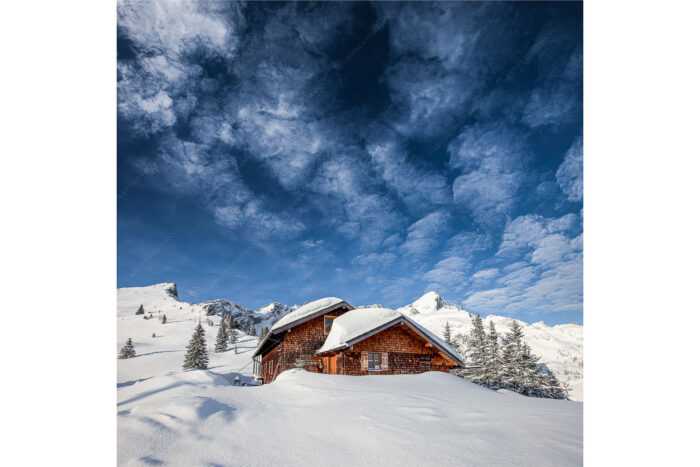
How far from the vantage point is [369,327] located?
13586 millimetres

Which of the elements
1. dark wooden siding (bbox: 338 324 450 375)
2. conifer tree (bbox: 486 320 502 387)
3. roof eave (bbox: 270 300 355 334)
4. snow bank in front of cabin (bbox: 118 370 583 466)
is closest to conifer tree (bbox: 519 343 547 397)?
conifer tree (bbox: 486 320 502 387)

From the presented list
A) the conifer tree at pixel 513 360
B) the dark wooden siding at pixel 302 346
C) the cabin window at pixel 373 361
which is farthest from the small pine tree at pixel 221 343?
the cabin window at pixel 373 361

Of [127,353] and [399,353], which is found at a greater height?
[399,353]

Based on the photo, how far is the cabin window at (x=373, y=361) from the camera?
13.8 metres

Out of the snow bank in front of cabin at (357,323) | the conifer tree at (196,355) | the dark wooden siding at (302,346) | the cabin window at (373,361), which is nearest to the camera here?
the snow bank in front of cabin at (357,323)

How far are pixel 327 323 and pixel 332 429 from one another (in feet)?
45.2

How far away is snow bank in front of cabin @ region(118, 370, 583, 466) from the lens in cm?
337

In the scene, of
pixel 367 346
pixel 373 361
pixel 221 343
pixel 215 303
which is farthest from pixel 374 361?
pixel 215 303

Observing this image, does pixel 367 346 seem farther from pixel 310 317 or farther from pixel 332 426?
pixel 332 426

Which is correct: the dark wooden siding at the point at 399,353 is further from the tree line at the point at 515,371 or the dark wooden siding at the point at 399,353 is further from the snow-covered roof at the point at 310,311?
the tree line at the point at 515,371
